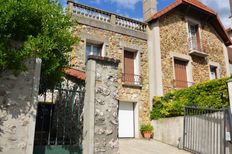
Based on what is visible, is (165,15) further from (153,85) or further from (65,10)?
(65,10)

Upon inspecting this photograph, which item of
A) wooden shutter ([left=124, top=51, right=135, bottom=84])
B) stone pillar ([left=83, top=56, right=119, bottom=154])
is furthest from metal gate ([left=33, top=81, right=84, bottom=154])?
wooden shutter ([left=124, top=51, right=135, bottom=84])

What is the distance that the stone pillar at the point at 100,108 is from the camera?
5.02 meters

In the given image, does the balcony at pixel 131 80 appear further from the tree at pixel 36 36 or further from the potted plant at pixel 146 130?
the tree at pixel 36 36

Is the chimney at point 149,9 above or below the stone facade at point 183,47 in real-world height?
above

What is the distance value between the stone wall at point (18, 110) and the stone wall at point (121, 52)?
6720 mm

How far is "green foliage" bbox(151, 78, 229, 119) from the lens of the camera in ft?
33.2

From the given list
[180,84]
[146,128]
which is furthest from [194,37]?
[146,128]

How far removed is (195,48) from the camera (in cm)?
1551

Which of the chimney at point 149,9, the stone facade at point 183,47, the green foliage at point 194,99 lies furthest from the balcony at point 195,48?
the green foliage at point 194,99

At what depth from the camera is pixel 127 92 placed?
1246cm

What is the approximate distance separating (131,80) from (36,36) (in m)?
8.30

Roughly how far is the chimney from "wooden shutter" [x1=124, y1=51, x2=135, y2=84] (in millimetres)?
2690

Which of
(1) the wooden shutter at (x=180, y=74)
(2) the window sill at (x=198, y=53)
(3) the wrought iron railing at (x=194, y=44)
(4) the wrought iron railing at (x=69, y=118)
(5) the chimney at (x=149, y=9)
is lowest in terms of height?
(4) the wrought iron railing at (x=69, y=118)

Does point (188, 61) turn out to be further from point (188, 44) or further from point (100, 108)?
point (100, 108)
